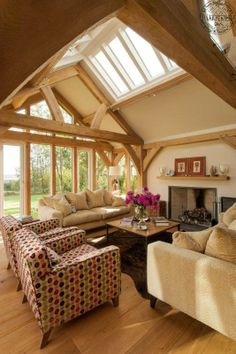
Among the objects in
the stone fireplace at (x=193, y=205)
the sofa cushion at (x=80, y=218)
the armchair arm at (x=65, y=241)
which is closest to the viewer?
the armchair arm at (x=65, y=241)

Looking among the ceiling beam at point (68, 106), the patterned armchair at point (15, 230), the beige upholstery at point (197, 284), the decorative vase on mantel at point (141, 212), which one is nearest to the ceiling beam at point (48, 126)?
the ceiling beam at point (68, 106)

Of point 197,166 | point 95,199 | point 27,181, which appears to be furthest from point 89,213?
point 197,166

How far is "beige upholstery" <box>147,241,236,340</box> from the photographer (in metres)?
1.44

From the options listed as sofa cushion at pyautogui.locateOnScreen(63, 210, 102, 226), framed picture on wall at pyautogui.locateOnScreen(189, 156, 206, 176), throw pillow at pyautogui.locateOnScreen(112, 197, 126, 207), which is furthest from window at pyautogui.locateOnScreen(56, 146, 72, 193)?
framed picture on wall at pyautogui.locateOnScreen(189, 156, 206, 176)

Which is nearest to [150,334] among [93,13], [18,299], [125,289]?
[125,289]

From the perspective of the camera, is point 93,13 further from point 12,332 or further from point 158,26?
point 12,332

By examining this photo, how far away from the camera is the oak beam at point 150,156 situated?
19.1ft

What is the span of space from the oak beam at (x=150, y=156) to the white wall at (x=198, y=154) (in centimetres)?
12

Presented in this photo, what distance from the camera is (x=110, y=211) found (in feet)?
15.0

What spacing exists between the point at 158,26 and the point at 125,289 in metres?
2.48

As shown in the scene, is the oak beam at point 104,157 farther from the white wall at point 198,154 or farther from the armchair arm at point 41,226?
the armchair arm at point 41,226

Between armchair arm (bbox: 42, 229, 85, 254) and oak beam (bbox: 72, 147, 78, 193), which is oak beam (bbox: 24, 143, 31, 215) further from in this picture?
armchair arm (bbox: 42, 229, 85, 254)

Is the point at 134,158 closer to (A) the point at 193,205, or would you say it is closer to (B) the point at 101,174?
(B) the point at 101,174

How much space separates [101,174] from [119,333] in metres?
5.70
